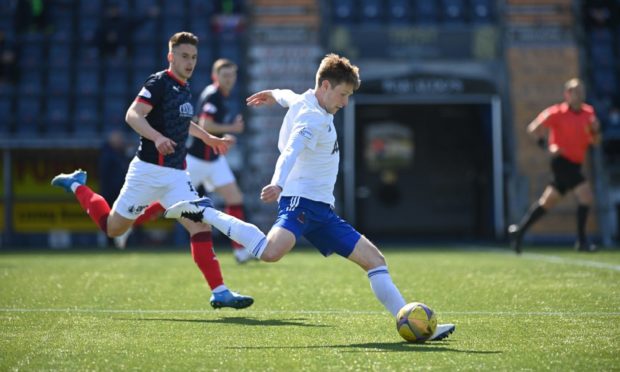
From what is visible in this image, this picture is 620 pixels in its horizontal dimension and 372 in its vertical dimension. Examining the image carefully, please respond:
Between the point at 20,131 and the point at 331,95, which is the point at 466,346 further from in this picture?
the point at 20,131

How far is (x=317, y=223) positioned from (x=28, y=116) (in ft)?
49.9

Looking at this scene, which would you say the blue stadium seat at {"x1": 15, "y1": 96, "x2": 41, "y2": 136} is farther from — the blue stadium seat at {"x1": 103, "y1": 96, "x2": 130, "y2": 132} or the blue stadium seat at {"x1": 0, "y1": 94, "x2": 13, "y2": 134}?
the blue stadium seat at {"x1": 103, "y1": 96, "x2": 130, "y2": 132}

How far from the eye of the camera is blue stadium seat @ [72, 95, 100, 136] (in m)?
20.7

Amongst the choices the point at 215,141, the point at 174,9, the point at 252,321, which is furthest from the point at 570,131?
the point at 174,9

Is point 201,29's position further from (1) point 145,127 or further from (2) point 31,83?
(1) point 145,127

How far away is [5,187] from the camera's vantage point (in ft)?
65.0

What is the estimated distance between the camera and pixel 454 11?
21.4 metres

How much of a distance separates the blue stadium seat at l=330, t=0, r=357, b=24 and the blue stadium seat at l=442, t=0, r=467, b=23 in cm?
182

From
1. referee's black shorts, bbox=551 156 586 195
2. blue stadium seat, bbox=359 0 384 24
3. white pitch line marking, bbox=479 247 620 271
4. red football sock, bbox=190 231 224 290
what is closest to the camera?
red football sock, bbox=190 231 224 290

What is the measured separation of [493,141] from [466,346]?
48.5ft

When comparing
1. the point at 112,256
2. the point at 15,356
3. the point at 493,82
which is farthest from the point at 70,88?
the point at 15,356

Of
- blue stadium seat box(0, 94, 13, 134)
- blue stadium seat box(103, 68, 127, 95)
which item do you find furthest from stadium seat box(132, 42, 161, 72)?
blue stadium seat box(0, 94, 13, 134)

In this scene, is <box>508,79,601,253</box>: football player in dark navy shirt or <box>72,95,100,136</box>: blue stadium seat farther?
<box>72,95,100,136</box>: blue stadium seat

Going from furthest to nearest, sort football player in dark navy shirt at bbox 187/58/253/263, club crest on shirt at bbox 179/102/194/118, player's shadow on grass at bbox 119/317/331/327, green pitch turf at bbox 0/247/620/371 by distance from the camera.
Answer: football player in dark navy shirt at bbox 187/58/253/263 → club crest on shirt at bbox 179/102/194/118 → player's shadow on grass at bbox 119/317/331/327 → green pitch turf at bbox 0/247/620/371
